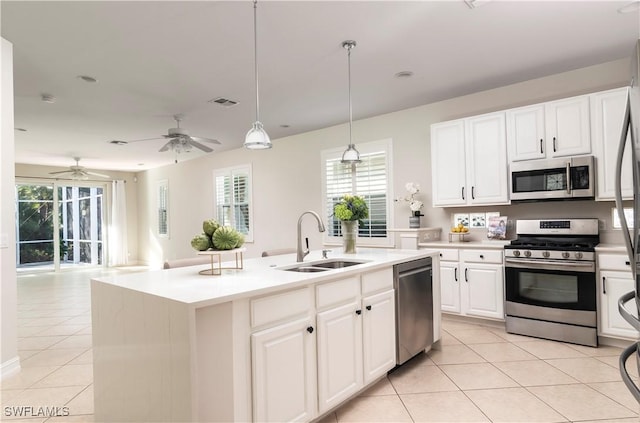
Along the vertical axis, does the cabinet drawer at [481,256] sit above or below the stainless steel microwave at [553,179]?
below

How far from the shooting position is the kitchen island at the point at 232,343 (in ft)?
5.35

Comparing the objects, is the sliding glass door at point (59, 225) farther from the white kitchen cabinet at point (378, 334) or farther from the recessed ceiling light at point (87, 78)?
the white kitchen cabinet at point (378, 334)

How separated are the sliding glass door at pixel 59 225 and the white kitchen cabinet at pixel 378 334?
9299 millimetres

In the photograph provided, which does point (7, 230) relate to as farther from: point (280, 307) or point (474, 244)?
point (474, 244)

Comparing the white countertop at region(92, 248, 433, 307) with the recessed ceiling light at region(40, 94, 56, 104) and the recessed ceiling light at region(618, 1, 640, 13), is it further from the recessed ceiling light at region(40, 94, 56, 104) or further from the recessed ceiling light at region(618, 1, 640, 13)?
the recessed ceiling light at region(40, 94, 56, 104)

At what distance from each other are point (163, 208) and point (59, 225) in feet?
7.82

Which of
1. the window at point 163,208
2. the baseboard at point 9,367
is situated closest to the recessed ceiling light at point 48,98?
the baseboard at point 9,367

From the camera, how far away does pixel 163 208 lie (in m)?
9.83

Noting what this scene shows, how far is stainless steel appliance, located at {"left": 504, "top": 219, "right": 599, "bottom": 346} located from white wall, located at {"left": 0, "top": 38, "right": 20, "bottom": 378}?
4.50 m

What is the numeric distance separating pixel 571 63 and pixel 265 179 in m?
4.97

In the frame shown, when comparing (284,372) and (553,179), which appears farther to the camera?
(553,179)

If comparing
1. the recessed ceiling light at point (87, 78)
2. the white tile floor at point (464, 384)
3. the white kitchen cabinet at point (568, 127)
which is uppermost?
the recessed ceiling light at point (87, 78)

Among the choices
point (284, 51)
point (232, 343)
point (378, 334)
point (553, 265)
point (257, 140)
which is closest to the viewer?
point (232, 343)

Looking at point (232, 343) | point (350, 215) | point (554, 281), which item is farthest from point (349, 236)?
point (554, 281)
